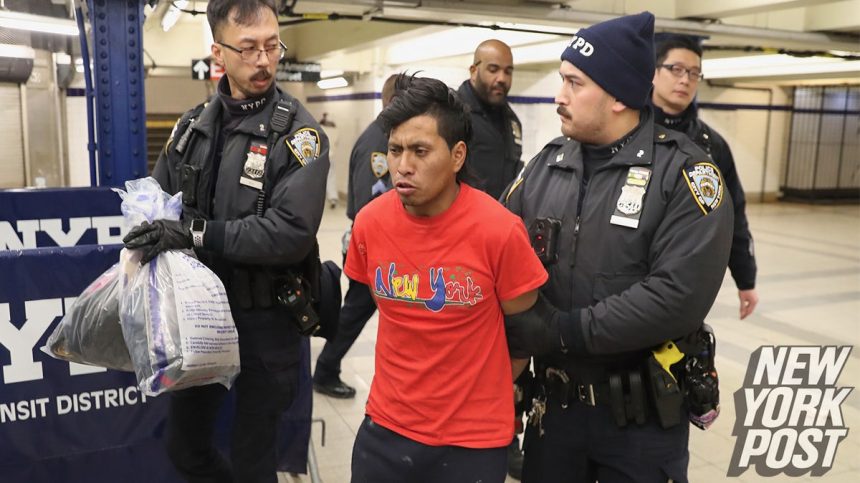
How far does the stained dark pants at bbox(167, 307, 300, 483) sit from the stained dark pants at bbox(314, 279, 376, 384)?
157 centimetres

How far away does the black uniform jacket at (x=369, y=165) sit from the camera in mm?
3734

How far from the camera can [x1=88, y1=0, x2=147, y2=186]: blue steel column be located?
286cm

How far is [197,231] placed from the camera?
6.61ft

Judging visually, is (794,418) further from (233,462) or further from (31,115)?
(31,115)

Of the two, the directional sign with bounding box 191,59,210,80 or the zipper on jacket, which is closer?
the zipper on jacket

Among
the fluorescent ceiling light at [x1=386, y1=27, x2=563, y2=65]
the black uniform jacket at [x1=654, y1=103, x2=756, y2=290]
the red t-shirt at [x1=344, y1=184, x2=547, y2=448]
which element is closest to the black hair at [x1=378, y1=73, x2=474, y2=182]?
the red t-shirt at [x1=344, y1=184, x2=547, y2=448]

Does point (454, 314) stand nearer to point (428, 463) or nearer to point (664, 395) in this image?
point (428, 463)

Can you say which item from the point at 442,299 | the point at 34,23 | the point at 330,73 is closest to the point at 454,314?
the point at 442,299

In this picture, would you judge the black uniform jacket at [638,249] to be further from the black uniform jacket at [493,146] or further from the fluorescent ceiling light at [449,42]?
the fluorescent ceiling light at [449,42]

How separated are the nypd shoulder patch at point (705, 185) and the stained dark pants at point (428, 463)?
0.74 metres

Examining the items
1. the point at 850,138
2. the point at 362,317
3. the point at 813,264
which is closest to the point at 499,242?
the point at 362,317

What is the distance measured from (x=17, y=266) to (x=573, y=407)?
1.93m

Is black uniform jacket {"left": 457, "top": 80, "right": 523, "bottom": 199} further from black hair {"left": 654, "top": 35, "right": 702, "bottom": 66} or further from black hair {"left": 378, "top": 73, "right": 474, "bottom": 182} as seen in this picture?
black hair {"left": 378, "top": 73, "right": 474, "bottom": 182}

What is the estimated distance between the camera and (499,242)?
1.61m
